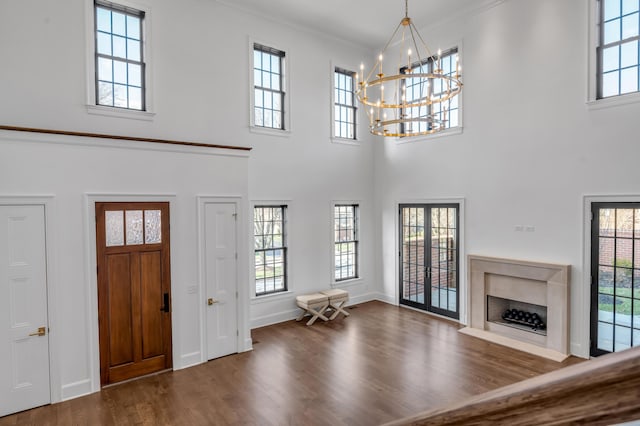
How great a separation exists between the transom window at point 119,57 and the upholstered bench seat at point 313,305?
472 cm

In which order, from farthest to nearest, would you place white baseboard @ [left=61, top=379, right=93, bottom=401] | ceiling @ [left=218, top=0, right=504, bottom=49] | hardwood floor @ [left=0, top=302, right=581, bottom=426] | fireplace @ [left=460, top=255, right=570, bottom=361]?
ceiling @ [left=218, top=0, right=504, bottom=49] < fireplace @ [left=460, top=255, right=570, bottom=361] < white baseboard @ [left=61, top=379, right=93, bottom=401] < hardwood floor @ [left=0, top=302, right=581, bottom=426]

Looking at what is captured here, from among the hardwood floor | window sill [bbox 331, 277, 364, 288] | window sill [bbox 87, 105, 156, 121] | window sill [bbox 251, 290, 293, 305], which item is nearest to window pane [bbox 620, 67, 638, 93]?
the hardwood floor

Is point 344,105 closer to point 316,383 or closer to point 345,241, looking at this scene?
point 345,241

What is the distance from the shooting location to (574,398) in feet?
1.78

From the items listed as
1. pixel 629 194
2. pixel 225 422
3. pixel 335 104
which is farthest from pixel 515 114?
pixel 225 422

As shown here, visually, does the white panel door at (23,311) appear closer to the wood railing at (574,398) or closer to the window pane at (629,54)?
the wood railing at (574,398)

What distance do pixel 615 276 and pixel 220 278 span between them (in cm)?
610

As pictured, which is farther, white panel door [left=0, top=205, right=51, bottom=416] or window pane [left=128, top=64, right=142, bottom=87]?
window pane [left=128, top=64, right=142, bottom=87]

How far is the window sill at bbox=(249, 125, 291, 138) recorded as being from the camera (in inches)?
295

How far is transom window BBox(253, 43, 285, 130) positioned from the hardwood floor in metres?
4.30

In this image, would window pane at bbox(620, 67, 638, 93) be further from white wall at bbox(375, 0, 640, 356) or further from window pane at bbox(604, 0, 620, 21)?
window pane at bbox(604, 0, 620, 21)

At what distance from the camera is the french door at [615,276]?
18.1 feet

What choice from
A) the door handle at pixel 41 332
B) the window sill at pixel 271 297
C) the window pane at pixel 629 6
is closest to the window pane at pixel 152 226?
the door handle at pixel 41 332

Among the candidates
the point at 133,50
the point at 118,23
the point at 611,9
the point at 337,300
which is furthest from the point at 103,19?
the point at 611,9
